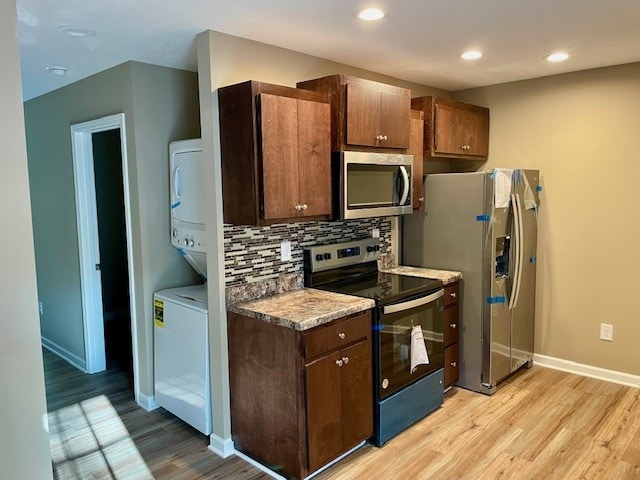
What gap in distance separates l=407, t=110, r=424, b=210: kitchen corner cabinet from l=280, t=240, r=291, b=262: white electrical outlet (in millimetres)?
1029

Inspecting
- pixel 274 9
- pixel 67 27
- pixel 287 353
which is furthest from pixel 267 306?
pixel 67 27

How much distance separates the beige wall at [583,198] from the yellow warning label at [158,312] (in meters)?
2.96

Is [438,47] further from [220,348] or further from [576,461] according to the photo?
[576,461]

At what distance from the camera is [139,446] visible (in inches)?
112

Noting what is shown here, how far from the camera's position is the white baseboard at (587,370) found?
3.61m

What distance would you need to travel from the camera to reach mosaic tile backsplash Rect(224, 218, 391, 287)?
8.86 feet

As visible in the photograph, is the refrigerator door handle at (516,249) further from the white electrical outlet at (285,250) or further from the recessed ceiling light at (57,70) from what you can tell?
the recessed ceiling light at (57,70)

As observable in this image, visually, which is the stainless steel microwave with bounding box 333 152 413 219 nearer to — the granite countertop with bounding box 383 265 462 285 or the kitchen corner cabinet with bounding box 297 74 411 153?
the kitchen corner cabinet with bounding box 297 74 411 153

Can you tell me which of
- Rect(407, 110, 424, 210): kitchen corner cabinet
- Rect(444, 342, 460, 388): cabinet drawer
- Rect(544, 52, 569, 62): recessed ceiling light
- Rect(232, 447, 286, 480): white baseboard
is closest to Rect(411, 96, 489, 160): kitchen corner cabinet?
Rect(407, 110, 424, 210): kitchen corner cabinet

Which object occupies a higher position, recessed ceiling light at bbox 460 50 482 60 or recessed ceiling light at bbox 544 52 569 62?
recessed ceiling light at bbox 544 52 569 62

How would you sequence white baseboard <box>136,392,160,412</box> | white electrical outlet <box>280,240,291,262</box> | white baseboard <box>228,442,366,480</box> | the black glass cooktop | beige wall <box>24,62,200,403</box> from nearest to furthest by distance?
1. white baseboard <box>228,442,366,480</box>
2. the black glass cooktop
3. white electrical outlet <box>280,240,291,262</box>
4. beige wall <box>24,62,200,403</box>
5. white baseboard <box>136,392,160,412</box>

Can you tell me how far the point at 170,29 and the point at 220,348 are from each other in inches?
66.9

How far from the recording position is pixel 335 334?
247cm

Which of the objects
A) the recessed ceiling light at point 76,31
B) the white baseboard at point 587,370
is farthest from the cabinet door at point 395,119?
the white baseboard at point 587,370
